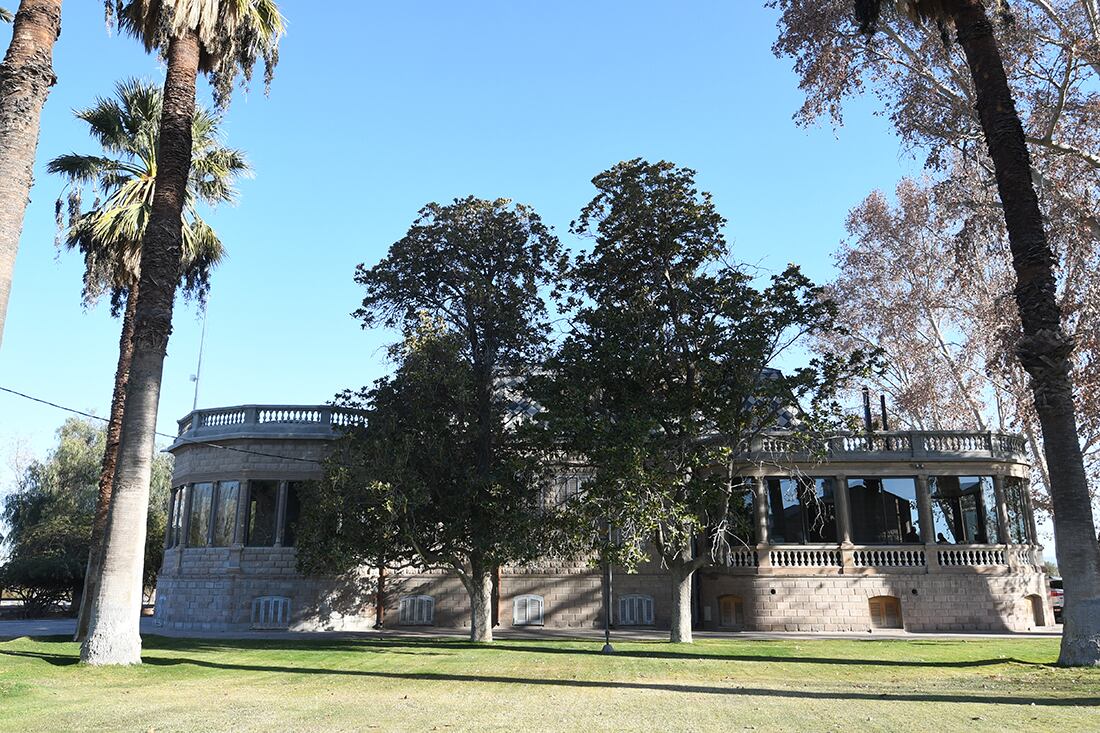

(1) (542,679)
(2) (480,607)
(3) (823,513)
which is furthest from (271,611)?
(3) (823,513)

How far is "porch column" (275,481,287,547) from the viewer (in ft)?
94.7

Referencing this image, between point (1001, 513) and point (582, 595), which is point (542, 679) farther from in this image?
point (1001, 513)

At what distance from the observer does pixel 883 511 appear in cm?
2909

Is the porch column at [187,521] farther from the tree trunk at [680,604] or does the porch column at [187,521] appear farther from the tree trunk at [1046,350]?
the tree trunk at [1046,350]

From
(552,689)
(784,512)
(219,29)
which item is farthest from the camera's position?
(784,512)

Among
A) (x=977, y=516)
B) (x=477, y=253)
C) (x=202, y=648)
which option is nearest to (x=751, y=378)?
(x=477, y=253)

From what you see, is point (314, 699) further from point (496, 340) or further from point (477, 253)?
point (477, 253)

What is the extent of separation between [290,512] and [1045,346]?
80.9 feet

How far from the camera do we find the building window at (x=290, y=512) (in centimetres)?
2917

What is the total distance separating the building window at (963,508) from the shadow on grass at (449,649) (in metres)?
7.89

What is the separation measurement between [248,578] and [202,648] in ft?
29.0

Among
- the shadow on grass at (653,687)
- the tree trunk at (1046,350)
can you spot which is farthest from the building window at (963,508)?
the shadow on grass at (653,687)

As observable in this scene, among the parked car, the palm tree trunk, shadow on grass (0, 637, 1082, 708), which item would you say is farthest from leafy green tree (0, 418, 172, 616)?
the parked car

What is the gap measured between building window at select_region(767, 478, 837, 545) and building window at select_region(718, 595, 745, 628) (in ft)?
8.57
